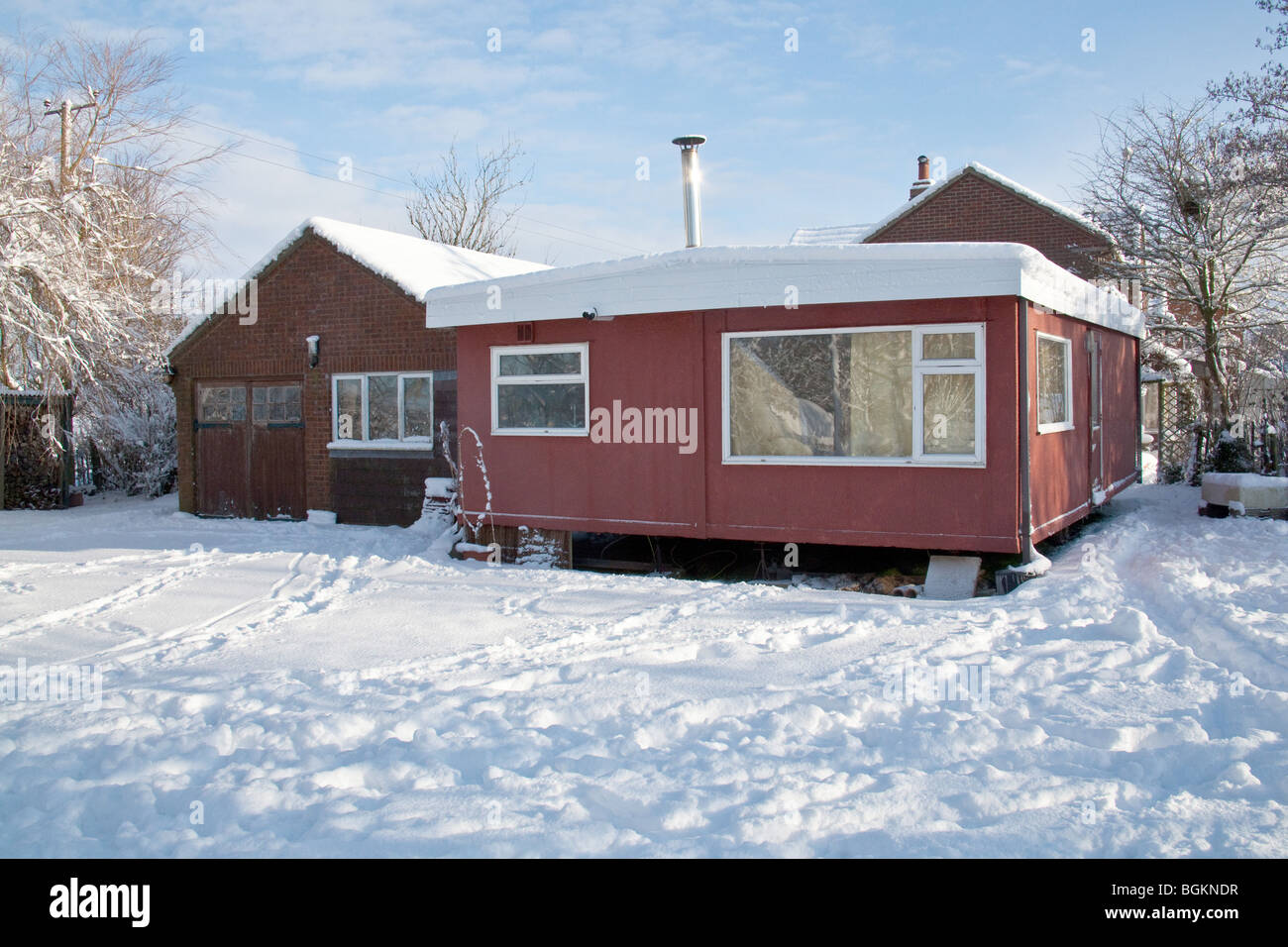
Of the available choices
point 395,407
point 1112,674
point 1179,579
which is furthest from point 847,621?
point 395,407

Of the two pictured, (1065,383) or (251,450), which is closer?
(1065,383)

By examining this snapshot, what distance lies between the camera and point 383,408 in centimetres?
1377

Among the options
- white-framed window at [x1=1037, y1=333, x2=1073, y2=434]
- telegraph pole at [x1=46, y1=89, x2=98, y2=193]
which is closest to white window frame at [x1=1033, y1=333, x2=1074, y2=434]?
white-framed window at [x1=1037, y1=333, x2=1073, y2=434]

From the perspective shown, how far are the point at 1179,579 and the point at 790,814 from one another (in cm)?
579

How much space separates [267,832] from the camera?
3541 millimetres

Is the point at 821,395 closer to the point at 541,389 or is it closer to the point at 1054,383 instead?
the point at 1054,383

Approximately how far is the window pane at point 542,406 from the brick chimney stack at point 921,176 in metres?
19.8

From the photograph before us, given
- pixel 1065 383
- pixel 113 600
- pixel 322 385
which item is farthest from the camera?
pixel 322 385

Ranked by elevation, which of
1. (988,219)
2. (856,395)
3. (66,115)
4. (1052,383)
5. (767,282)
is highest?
(66,115)

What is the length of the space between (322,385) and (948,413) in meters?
9.14

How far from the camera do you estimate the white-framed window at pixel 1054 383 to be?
938cm

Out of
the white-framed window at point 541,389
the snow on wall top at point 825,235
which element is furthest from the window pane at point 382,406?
the snow on wall top at point 825,235

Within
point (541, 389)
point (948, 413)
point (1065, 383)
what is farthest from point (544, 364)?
point (1065, 383)

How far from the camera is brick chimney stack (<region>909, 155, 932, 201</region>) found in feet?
89.2
